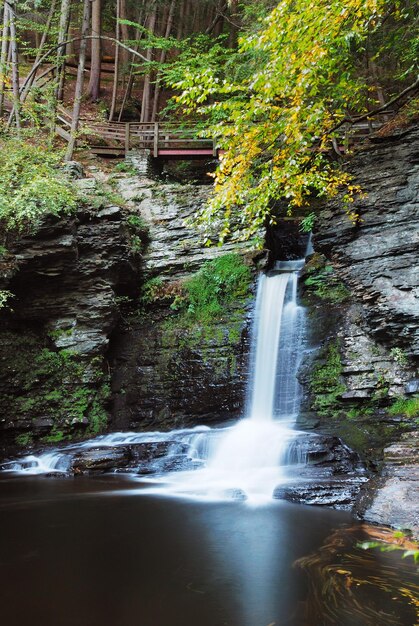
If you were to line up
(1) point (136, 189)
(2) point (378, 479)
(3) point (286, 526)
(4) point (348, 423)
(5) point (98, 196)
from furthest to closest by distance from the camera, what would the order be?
(1) point (136, 189) < (5) point (98, 196) < (4) point (348, 423) < (2) point (378, 479) < (3) point (286, 526)

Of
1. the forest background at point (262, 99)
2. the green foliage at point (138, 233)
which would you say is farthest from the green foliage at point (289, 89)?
the green foliage at point (138, 233)

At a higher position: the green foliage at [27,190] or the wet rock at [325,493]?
the green foliage at [27,190]

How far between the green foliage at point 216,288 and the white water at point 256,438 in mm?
628

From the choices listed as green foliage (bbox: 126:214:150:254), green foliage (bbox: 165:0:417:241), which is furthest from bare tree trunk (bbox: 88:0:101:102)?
green foliage (bbox: 165:0:417:241)

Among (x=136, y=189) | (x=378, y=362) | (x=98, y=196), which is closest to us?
(x=378, y=362)

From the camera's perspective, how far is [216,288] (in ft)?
41.0

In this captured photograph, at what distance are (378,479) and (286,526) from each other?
1592 mm

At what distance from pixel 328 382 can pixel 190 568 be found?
6.86 meters

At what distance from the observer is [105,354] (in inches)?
493

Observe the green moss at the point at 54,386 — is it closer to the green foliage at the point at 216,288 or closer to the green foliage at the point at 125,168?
the green foliage at the point at 216,288

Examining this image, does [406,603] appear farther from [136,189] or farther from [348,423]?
[136,189]

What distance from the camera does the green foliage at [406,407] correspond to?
8.31 m

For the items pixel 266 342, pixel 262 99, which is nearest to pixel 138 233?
pixel 266 342

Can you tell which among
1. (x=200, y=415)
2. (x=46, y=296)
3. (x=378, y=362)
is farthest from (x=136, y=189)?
(x=378, y=362)
